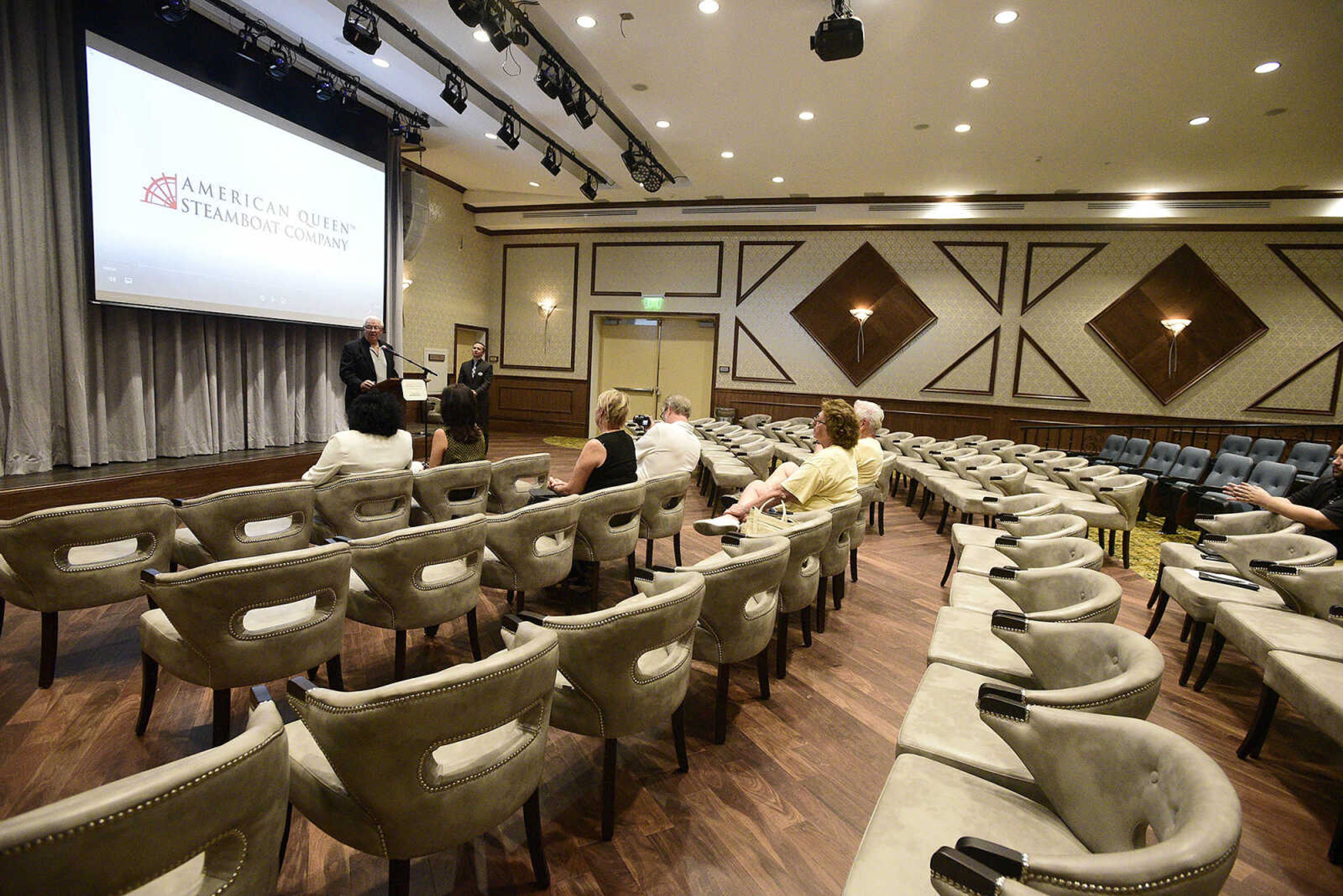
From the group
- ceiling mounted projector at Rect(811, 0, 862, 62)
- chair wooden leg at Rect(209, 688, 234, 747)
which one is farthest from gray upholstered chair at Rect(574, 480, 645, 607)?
ceiling mounted projector at Rect(811, 0, 862, 62)

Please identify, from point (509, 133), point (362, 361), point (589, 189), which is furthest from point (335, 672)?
point (589, 189)

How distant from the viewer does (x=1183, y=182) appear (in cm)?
804

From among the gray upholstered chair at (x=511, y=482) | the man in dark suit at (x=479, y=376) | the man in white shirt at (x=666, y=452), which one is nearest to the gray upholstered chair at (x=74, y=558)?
the gray upholstered chair at (x=511, y=482)

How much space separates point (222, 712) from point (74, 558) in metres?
1.28

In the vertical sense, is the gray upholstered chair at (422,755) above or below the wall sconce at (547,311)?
below

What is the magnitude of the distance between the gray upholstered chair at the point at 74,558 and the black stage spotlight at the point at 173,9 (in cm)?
438

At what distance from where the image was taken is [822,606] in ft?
11.0

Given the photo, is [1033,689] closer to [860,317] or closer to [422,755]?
[422,755]

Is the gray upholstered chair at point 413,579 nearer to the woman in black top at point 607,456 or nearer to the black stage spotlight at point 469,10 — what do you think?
the woman in black top at point 607,456

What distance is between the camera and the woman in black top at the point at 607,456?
336 cm

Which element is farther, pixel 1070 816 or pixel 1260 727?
pixel 1260 727

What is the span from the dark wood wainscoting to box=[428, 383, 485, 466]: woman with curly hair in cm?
790

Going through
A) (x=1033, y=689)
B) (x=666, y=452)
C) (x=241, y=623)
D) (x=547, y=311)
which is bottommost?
(x=1033, y=689)

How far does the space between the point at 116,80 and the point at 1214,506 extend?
1010cm
